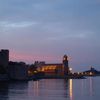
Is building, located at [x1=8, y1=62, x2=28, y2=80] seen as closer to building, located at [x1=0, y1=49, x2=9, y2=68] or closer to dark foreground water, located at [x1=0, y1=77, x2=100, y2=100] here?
building, located at [x1=0, y1=49, x2=9, y2=68]

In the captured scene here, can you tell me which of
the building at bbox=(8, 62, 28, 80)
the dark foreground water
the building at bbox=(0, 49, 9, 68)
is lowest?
the dark foreground water

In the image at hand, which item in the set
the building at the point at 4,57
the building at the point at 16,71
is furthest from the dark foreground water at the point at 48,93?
the building at the point at 16,71

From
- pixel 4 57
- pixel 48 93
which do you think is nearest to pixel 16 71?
pixel 4 57

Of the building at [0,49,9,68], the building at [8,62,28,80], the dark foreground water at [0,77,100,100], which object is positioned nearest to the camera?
the dark foreground water at [0,77,100,100]

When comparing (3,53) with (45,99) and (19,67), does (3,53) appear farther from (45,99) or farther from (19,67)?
(45,99)

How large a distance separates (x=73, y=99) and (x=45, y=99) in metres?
3.42

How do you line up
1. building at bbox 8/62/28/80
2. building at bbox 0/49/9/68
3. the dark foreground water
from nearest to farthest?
the dark foreground water, building at bbox 0/49/9/68, building at bbox 8/62/28/80

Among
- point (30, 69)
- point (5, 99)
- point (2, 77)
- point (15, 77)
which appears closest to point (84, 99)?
point (5, 99)

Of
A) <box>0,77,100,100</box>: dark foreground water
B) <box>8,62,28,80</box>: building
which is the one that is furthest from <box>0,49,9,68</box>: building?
<box>0,77,100,100</box>: dark foreground water

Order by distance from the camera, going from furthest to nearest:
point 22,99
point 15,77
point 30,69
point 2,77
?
point 30,69, point 15,77, point 2,77, point 22,99

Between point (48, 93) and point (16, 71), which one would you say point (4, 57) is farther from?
point (48, 93)

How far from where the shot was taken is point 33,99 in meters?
52.7

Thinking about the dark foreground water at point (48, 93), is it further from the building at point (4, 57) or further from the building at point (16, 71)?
the building at point (16, 71)

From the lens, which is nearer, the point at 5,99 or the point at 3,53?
the point at 5,99
